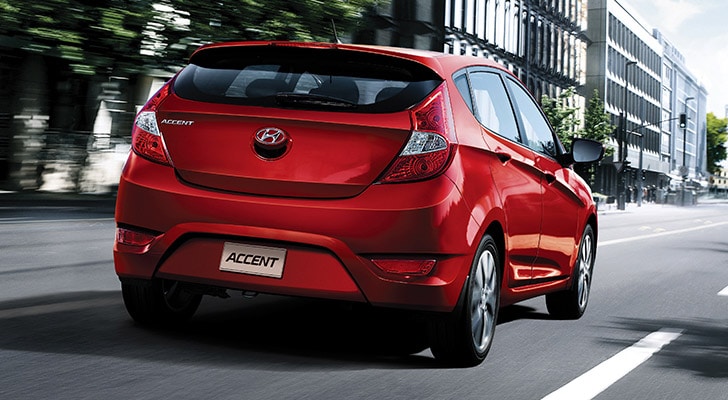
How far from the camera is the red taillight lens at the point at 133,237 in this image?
556 centimetres

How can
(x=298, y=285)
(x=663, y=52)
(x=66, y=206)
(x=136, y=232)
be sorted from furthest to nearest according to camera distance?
1. (x=663, y=52)
2. (x=66, y=206)
3. (x=136, y=232)
4. (x=298, y=285)

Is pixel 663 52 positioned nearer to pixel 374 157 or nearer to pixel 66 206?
pixel 66 206

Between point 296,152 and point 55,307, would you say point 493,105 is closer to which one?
point 296,152

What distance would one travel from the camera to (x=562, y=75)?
76.9 meters

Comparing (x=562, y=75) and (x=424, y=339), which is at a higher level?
(x=562, y=75)

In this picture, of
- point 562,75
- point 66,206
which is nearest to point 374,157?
point 66,206

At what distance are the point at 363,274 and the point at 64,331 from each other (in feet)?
6.13

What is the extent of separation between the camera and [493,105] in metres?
6.55

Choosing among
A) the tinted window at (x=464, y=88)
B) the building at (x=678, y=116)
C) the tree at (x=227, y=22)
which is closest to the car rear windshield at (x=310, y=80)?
the tinted window at (x=464, y=88)

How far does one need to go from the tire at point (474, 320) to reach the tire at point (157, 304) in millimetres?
1443

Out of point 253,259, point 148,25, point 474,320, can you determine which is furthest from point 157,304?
point 148,25

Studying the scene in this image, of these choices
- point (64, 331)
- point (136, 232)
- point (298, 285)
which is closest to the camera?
point (298, 285)

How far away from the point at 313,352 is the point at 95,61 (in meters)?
14.0

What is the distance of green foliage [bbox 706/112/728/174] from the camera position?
17538 cm
